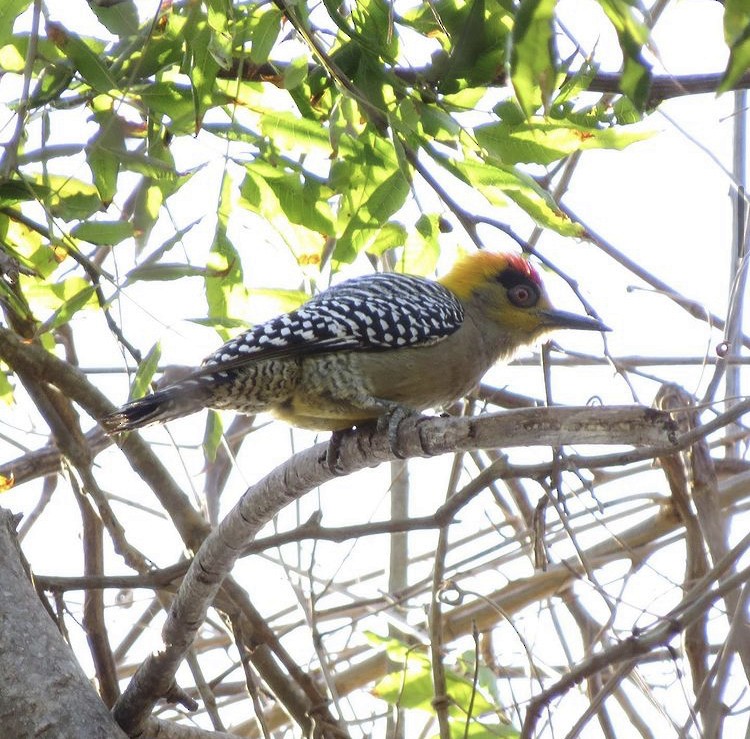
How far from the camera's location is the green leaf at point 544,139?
2.69m

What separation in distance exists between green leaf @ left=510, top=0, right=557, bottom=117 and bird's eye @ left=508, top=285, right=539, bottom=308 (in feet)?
10.9

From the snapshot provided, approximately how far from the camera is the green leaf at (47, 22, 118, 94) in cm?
290

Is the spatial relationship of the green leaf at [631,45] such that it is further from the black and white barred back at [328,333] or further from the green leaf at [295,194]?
the black and white barred back at [328,333]

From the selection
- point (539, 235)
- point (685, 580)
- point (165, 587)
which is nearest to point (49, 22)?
point (165, 587)

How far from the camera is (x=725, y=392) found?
383cm

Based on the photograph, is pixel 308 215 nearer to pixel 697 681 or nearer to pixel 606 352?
pixel 606 352

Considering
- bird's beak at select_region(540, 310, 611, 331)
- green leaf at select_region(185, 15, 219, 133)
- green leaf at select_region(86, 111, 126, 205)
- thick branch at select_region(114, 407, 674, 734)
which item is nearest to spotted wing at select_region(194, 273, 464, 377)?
bird's beak at select_region(540, 310, 611, 331)

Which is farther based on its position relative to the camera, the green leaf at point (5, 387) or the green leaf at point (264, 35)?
the green leaf at point (5, 387)

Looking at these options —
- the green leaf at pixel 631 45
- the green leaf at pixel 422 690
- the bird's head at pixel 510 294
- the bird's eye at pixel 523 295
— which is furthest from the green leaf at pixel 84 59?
the bird's eye at pixel 523 295

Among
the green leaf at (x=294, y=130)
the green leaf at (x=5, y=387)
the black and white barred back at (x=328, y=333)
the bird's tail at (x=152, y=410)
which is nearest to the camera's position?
the green leaf at (x=294, y=130)

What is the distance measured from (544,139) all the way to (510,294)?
241 centimetres

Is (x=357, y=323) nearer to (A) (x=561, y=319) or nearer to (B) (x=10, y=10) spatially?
(A) (x=561, y=319)

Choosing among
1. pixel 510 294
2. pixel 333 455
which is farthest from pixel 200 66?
pixel 510 294

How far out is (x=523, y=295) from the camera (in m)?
5.12
